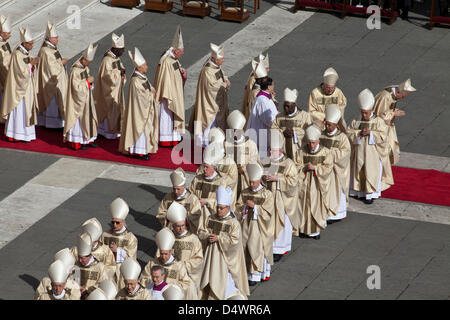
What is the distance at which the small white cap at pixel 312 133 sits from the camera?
763 inches

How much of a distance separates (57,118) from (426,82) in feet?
24.4

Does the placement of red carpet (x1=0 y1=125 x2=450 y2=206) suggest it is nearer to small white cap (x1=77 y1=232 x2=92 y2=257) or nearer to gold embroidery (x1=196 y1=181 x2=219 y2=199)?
gold embroidery (x1=196 y1=181 x2=219 y2=199)

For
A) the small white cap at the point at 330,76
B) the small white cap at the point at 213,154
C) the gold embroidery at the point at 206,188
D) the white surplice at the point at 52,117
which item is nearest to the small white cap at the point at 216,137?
the small white cap at the point at 213,154

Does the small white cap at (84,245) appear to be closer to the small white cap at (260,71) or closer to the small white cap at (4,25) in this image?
the small white cap at (260,71)

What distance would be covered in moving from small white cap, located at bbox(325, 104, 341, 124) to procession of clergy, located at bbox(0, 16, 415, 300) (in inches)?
1.0

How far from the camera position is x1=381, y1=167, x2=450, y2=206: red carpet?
2117 centimetres

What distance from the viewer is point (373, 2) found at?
28.5 m

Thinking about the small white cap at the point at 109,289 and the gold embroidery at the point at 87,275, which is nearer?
the small white cap at the point at 109,289

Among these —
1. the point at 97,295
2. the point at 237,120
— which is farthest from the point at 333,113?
the point at 97,295

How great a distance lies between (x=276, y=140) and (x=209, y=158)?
3.83 ft

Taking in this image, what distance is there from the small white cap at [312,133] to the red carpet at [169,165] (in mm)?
2445

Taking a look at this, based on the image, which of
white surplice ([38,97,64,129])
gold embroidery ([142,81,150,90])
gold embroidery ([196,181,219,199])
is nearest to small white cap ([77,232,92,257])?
gold embroidery ([196,181,219,199])
